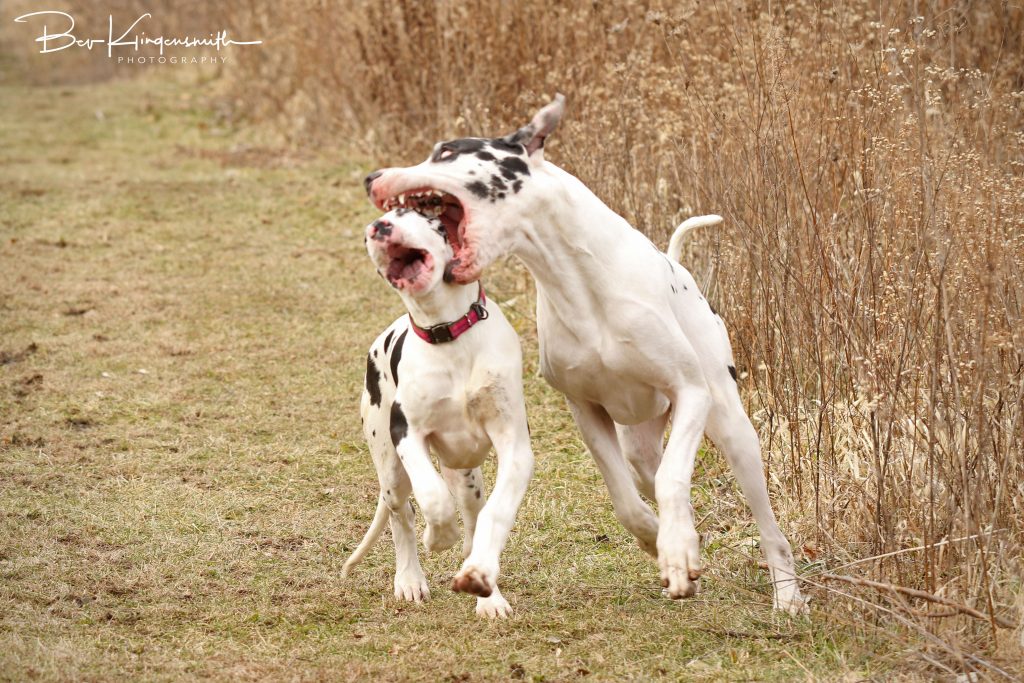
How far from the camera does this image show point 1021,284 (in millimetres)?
4191

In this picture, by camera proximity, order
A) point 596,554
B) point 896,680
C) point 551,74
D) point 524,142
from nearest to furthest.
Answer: point 896,680
point 524,142
point 596,554
point 551,74

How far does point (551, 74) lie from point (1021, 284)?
13.9 feet

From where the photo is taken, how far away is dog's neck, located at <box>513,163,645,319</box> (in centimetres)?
405

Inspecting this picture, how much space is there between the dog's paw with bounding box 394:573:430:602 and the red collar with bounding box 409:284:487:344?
938 millimetres

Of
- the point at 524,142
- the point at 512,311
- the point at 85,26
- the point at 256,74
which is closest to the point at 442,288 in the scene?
the point at 524,142

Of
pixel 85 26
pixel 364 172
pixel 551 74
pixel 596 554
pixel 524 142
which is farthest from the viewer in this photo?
pixel 85 26

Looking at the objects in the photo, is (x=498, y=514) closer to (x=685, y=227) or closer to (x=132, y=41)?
(x=685, y=227)

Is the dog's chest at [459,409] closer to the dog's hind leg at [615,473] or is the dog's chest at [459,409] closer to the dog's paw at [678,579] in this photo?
the dog's hind leg at [615,473]

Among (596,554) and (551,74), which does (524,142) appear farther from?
(551,74)

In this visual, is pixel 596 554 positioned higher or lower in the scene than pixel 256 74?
lower

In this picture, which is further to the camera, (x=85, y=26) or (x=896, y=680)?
(x=85, y=26)
